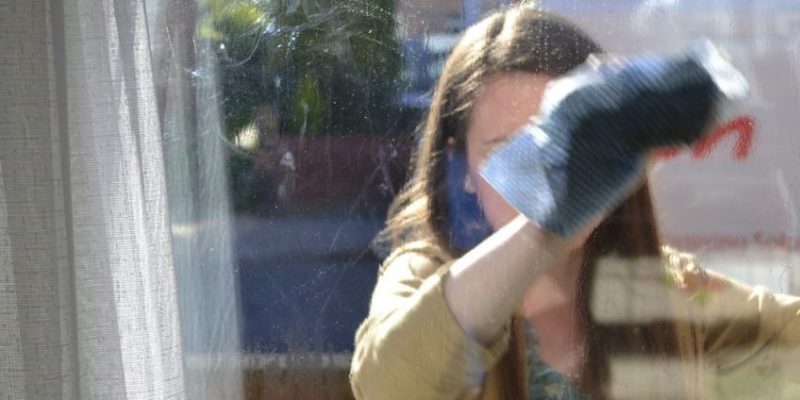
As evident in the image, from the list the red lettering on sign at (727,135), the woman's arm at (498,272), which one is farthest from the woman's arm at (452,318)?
the red lettering on sign at (727,135)

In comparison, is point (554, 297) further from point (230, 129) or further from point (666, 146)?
point (230, 129)

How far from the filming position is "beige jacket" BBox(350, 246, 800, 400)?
2.84 ft

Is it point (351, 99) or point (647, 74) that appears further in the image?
point (351, 99)

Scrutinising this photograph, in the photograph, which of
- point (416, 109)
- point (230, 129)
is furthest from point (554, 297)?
point (230, 129)

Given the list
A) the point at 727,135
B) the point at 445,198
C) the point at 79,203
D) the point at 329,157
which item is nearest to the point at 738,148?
the point at 727,135

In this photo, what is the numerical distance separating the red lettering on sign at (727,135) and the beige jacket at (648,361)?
0.09 metres

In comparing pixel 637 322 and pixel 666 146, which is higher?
pixel 666 146

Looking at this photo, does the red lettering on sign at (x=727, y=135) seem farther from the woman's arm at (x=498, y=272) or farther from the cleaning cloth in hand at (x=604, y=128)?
the woman's arm at (x=498, y=272)

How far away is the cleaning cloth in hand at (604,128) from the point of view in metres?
0.79

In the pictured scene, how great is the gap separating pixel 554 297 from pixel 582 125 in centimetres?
17

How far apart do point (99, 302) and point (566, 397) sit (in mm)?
420

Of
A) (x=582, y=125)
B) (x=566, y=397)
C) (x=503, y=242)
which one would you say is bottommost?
(x=566, y=397)

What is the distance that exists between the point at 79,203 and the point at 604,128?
453mm

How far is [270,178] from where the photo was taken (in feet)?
3.10
